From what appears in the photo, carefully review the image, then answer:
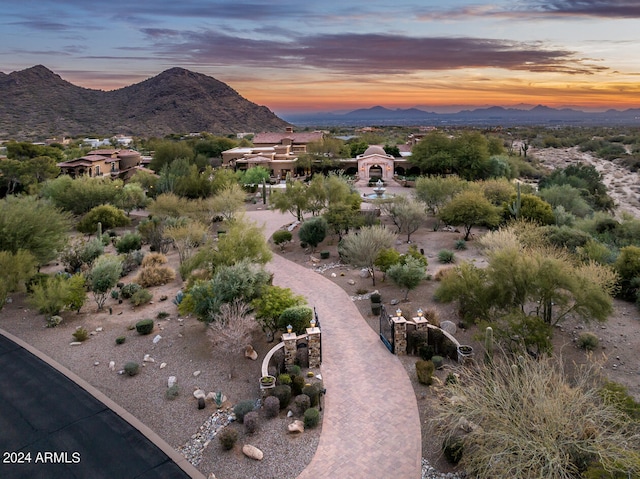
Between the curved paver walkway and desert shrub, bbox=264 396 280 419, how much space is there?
4.76 ft

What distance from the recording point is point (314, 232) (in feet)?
101

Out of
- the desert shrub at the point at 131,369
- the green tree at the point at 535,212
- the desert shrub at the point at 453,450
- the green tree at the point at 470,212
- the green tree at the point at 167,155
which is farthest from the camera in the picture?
the green tree at the point at 167,155

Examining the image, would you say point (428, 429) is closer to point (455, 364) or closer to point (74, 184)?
point (455, 364)

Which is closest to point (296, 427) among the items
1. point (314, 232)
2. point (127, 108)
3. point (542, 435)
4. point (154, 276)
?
point (542, 435)

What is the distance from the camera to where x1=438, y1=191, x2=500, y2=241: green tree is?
1231 inches

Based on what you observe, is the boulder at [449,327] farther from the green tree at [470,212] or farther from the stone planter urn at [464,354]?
the green tree at [470,212]

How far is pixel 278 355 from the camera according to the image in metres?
16.8

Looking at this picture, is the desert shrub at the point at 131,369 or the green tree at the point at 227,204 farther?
the green tree at the point at 227,204

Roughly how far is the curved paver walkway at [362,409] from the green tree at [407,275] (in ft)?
8.56

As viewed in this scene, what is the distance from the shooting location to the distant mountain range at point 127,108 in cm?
12275

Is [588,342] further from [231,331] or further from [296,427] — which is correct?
[231,331]

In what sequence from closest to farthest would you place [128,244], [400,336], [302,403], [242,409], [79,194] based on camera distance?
[242,409] → [302,403] → [400,336] → [128,244] → [79,194]

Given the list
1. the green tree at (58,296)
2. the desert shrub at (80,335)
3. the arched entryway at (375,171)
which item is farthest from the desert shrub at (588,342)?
the arched entryway at (375,171)

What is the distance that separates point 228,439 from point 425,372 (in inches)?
262
